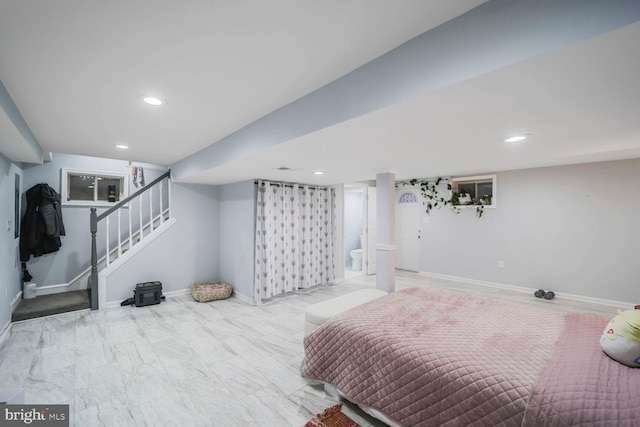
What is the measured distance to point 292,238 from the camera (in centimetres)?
490

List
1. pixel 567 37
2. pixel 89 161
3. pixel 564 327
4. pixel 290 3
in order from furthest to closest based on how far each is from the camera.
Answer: pixel 89 161
pixel 564 327
pixel 290 3
pixel 567 37

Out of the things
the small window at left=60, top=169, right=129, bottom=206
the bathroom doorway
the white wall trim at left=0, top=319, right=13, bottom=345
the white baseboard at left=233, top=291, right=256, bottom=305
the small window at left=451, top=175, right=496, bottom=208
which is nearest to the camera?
the white wall trim at left=0, top=319, right=13, bottom=345

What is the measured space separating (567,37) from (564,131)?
56.9 inches

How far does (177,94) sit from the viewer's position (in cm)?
191

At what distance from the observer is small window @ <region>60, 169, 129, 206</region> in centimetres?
464

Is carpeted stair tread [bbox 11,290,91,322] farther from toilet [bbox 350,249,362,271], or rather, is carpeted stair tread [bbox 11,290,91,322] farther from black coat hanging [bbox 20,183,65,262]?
toilet [bbox 350,249,362,271]

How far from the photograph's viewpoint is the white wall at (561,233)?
3957 mm

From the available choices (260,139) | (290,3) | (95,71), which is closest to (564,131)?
(290,3)

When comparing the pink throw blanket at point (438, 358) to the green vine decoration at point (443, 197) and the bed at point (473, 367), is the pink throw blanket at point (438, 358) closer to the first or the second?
the bed at point (473, 367)

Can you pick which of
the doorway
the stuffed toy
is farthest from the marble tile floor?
the doorway

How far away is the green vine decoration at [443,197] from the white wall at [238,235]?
3793 mm

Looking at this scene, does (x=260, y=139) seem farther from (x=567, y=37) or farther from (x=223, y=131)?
(x=567, y=37)

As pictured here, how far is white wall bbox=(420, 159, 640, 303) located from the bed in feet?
9.08

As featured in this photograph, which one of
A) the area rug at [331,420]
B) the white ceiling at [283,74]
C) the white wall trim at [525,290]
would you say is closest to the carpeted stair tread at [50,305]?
the white ceiling at [283,74]
